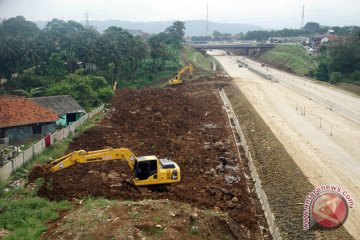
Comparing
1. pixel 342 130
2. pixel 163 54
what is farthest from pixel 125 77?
pixel 342 130

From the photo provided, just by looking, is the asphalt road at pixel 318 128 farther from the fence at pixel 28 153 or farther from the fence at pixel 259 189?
the fence at pixel 28 153

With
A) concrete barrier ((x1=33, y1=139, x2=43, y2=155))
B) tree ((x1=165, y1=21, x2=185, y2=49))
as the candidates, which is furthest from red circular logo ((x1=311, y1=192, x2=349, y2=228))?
tree ((x1=165, y1=21, x2=185, y2=49))

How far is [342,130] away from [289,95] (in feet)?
77.3

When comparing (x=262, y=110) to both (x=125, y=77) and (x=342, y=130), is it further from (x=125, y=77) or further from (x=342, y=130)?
(x=125, y=77)

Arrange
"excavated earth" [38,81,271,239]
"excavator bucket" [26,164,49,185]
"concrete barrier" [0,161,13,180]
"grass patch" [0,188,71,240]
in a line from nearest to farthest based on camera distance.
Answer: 1. "grass patch" [0,188,71,240]
2. "excavated earth" [38,81,271,239]
3. "excavator bucket" [26,164,49,185]
4. "concrete barrier" [0,161,13,180]

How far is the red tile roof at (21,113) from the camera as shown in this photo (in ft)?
120

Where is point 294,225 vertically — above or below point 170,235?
below

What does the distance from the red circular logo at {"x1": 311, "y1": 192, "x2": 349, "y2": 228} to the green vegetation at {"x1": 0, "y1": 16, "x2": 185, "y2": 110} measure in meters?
38.5

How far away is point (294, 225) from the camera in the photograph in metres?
22.5

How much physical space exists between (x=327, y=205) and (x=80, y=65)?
7091cm

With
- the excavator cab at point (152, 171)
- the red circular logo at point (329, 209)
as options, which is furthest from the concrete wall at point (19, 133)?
the red circular logo at point (329, 209)

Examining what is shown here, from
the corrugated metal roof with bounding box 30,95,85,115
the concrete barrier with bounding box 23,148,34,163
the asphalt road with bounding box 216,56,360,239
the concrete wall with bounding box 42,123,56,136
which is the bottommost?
the asphalt road with bounding box 216,56,360,239

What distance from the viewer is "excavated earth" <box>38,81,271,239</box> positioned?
24.4 m

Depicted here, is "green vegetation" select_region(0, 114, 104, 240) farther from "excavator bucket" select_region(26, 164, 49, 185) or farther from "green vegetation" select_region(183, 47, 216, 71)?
"green vegetation" select_region(183, 47, 216, 71)
